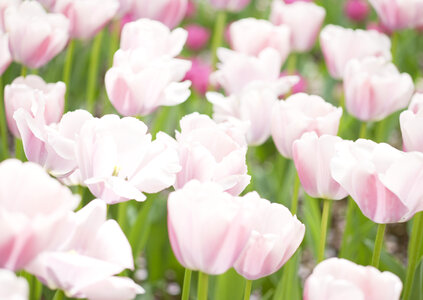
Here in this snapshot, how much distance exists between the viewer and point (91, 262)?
647mm

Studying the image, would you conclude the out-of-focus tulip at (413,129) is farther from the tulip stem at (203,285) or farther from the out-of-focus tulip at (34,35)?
the out-of-focus tulip at (34,35)

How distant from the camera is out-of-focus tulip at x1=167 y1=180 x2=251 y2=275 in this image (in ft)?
2.27

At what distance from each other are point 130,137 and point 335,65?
0.77 m

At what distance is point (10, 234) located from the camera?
23.2 inches

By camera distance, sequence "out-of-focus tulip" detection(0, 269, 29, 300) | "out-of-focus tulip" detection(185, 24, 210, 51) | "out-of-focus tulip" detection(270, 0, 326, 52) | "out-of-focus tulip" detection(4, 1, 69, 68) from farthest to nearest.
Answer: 1. "out-of-focus tulip" detection(185, 24, 210, 51)
2. "out-of-focus tulip" detection(270, 0, 326, 52)
3. "out-of-focus tulip" detection(4, 1, 69, 68)
4. "out-of-focus tulip" detection(0, 269, 29, 300)

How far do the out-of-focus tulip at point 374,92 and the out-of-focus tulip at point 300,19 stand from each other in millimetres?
468

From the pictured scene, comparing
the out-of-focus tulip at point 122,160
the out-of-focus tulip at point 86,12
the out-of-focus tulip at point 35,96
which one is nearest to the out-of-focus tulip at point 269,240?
the out-of-focus tulip at point 122,160

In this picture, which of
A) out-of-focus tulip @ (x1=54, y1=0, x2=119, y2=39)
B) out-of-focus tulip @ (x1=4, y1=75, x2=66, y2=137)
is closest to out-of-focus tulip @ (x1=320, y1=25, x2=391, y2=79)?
out-of-focus tulip @ (x1=54, y1=0, x2=119, y2=39)

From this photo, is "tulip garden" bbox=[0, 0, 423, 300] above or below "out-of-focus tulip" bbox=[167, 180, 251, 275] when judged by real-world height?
below

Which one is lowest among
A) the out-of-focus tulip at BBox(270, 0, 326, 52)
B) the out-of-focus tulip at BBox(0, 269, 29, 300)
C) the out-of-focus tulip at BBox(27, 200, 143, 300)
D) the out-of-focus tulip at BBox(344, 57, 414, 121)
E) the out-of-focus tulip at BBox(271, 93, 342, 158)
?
the out-of-focus tulip at BBox(270, 0, 326, 52)

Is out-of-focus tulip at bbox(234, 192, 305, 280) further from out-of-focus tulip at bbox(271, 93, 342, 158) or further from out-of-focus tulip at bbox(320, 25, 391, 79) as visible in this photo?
out-of-focus tulip at bbox(320, 25, 391, 79)

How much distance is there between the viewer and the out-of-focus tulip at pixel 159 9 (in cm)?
160

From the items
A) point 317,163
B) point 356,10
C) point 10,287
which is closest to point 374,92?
point 317,163

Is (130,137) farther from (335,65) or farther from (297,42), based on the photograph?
(297,42)
